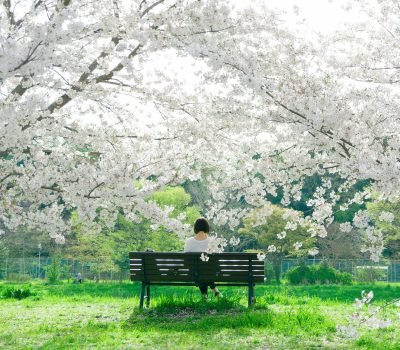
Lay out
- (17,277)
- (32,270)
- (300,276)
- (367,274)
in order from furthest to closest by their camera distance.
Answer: (32,270) → (17,277) → (367,274) → (300,276)

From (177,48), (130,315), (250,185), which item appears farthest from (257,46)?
(130,315)

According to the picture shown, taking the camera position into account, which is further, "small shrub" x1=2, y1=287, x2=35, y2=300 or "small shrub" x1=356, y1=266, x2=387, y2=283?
"small shrub" x1=356, y1=266, x2=387, y2=283

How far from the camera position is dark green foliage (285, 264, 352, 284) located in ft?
85.1

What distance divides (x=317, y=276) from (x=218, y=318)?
797 inches

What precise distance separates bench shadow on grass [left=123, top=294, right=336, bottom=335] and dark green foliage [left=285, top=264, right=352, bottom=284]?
61.3ft

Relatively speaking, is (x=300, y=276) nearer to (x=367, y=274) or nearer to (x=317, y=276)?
(x=317, y=276)

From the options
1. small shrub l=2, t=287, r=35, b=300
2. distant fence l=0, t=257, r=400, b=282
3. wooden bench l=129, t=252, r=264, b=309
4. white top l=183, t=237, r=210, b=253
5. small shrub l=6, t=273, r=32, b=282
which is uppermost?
white top l=183, t=237, r=210, b=253

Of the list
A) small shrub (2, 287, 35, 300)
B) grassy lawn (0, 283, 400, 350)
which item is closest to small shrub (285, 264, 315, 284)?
small shrub (2, 287, 35, 300)

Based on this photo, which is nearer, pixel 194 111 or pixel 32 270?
pixel 194 111

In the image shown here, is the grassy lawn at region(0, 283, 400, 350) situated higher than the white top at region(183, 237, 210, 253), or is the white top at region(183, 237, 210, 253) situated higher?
the white top at region(183, 237, 210, 253)

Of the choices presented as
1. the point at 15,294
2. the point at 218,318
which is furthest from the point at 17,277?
the point at 218,318

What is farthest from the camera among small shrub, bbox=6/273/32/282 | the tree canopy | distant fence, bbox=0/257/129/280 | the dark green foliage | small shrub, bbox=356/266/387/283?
distant fence, bbox=0/257/129/280

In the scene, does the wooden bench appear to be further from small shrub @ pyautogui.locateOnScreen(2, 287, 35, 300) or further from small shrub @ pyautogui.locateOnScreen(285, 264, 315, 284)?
small shrub @ pyautogui.locateOnScreen(285, 264, 315, 284)

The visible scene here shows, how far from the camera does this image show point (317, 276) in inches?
1037
